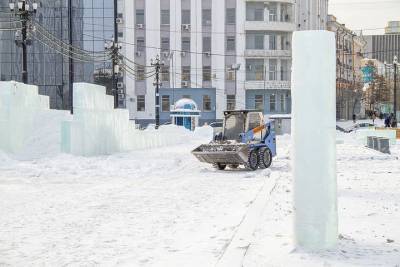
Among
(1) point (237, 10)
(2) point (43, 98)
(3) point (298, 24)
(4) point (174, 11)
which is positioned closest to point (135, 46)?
(4) point (174, 11)

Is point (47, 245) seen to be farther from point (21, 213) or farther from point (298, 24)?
point (298, 24)

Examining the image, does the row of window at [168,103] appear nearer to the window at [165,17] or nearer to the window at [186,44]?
the window at [186,44]

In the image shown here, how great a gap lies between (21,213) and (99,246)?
10.3ft

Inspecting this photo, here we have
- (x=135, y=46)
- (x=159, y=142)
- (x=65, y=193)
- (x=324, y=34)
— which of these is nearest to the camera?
(x=324, y=34)

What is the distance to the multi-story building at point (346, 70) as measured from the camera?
81.6 meters

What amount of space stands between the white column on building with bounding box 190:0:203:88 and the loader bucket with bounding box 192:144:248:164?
47996 millimetres

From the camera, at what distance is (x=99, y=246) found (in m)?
7.05

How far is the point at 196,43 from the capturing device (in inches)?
2623

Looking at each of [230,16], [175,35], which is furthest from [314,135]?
[230,16]

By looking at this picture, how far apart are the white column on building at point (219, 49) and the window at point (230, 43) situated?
0.48m

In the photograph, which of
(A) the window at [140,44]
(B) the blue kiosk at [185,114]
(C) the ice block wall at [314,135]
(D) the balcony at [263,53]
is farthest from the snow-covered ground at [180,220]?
(A) the window at [140,44]

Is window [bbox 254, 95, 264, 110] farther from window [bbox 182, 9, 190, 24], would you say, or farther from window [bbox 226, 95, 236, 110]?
window [bbox 182, 9, 190, 24]

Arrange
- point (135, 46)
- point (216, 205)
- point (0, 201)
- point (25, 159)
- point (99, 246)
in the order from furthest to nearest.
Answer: point (135, 46) < point (25, 159) < point (0, 201) < point (216, 205) < point (99, 246)

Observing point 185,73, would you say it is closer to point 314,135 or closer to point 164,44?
point 164,44
